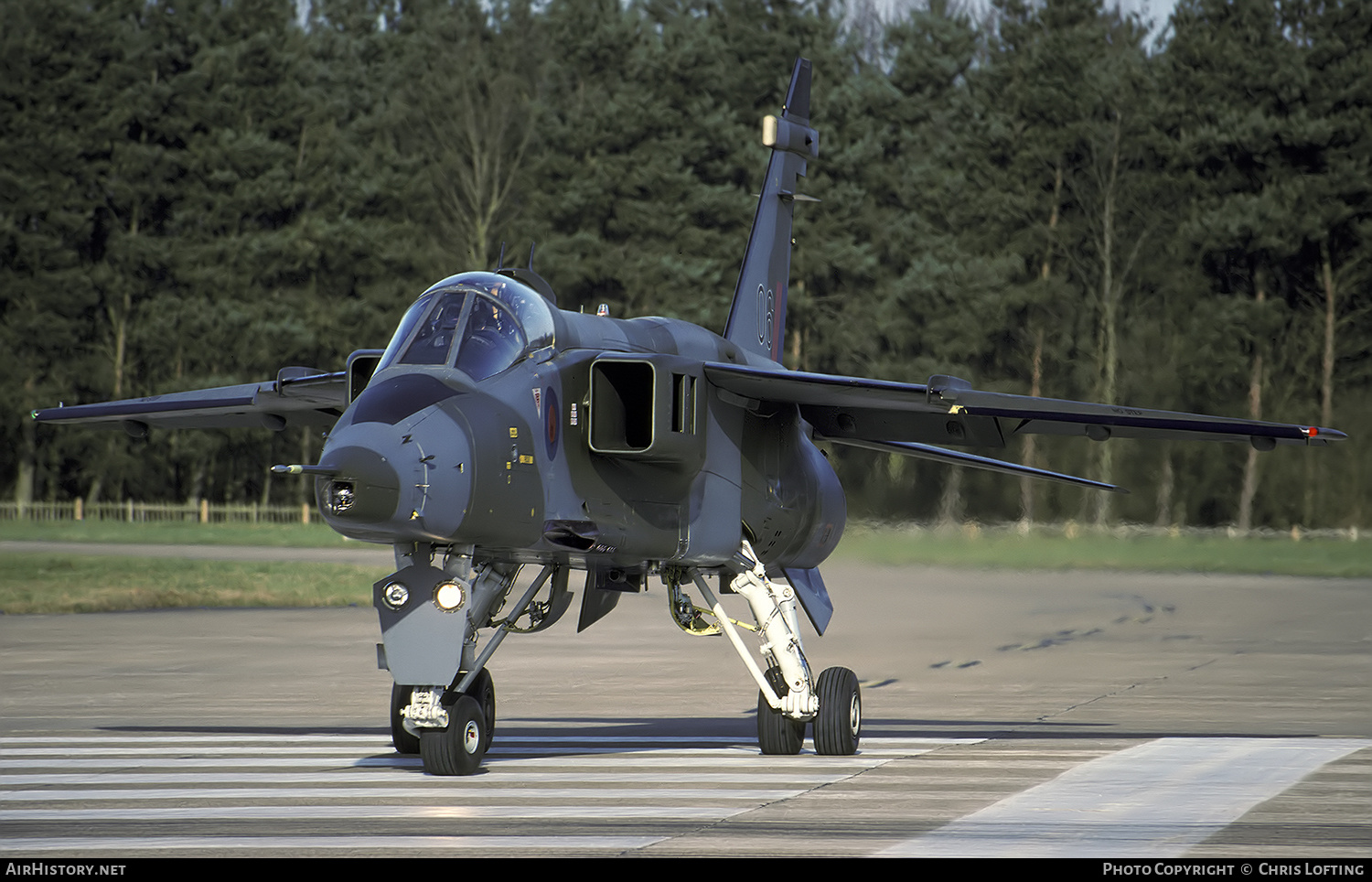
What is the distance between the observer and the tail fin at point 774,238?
15.8m

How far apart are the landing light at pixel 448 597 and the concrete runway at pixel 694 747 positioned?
1.13m

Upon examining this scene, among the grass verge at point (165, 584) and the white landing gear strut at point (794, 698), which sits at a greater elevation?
the white landing gear strut at point (794, 698)

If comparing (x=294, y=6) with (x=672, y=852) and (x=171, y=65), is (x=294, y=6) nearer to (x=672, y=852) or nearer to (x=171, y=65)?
(x=171, y=65)

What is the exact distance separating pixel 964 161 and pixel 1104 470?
16.7 meters

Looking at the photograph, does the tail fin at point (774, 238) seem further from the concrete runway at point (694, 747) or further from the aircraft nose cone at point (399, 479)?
the aircraft nose cone at point (399, 479)

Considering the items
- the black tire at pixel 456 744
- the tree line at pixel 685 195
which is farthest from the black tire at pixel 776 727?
the tree line at pixel 685 195

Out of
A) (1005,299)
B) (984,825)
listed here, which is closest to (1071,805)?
(984,825)

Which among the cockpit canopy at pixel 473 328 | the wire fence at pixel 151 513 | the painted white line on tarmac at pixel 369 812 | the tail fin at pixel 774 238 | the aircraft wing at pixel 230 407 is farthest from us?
the wire fence at pixel 151 513

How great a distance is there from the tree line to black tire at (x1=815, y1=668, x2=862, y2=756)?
136ft

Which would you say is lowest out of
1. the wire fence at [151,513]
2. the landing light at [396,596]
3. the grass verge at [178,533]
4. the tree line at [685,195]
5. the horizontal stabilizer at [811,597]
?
the grass verge at [178,533]

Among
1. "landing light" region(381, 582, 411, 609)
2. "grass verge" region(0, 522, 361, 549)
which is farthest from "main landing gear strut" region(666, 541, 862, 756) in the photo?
"grass verge" region(0, 522, 361, 549)

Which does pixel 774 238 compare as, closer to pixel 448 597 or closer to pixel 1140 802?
pixel 448 597

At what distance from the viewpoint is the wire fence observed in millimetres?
62000

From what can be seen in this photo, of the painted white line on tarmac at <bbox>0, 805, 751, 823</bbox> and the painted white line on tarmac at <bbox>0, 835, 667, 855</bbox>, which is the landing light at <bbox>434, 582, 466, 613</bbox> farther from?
the painted white line on tarmac at <bbox>0, 835, 667, 855</bbox>
